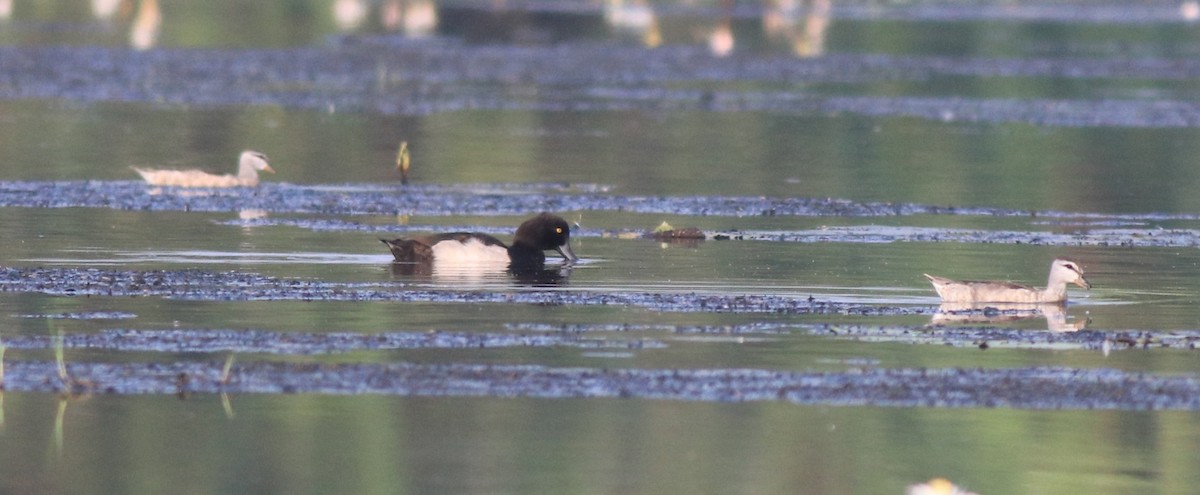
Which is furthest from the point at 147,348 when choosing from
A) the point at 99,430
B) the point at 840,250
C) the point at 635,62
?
the point at 635,62

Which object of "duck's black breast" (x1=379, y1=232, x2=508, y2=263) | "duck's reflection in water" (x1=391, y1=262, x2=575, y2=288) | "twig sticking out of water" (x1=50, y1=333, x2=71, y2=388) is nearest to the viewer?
"twig sticking out of water" (x1=50, y1=333, x2=71, y2=388)

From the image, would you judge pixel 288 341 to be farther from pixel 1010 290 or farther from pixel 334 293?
pixel 1010 290

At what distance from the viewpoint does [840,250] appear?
19688 mm

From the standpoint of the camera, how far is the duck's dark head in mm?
18770

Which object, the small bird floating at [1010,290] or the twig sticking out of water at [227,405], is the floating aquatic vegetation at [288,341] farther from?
the small bird floating at [1010,290]

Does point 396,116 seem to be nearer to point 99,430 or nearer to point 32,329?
point 32,329

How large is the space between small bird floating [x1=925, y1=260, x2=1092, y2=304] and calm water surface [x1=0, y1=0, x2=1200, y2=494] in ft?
0.57

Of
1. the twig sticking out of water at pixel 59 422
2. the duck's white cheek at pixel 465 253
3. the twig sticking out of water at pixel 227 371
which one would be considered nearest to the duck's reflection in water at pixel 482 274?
the duck's white cheek at pixel 465 253

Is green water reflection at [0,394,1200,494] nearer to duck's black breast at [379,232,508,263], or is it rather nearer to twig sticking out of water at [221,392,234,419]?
twig sticking out of water at [221,392,234,419]

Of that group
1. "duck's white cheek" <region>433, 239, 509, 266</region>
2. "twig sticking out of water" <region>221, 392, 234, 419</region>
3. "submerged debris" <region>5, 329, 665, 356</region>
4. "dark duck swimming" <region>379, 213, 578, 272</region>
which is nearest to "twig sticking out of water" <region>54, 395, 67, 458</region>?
"twig sticking out of water" <region>221, 392, 234, 419</region>

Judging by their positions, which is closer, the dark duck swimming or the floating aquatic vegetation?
the floating aquatic vegetation

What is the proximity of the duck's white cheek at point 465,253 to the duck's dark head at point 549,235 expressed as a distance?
0.41m

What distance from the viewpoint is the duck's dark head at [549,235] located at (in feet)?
61.6

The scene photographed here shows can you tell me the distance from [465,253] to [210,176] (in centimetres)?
738
